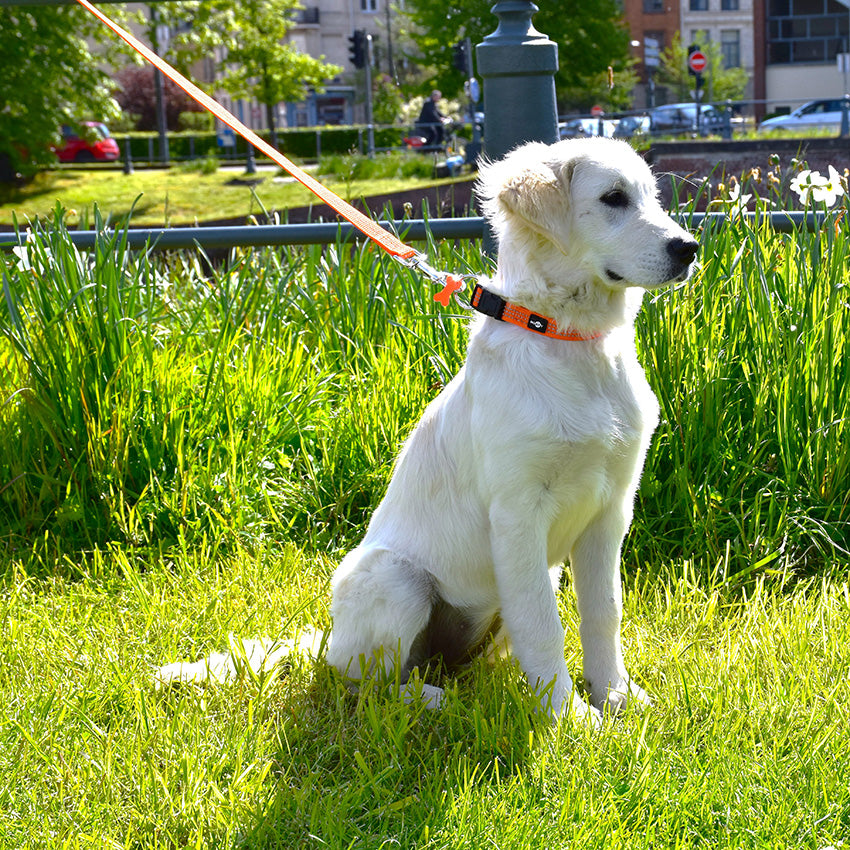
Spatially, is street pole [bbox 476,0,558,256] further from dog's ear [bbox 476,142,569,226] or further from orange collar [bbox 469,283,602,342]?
orange collar [bbox 469,283,602,342]

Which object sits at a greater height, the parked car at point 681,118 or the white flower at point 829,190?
the parked car at point 681,118

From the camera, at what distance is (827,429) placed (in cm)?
340

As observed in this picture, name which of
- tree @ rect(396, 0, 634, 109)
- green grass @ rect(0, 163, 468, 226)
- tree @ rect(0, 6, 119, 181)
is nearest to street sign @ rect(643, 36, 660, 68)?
tree @ rect(396, 0, 634, 109)

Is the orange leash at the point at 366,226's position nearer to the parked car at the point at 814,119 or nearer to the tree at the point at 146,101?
the parked car at the point at 814,119

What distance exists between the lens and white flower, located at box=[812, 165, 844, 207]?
390 centimetres

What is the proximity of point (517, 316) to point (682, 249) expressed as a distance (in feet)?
1.38

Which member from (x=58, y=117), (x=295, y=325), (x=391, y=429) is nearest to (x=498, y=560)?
(x=391, y=429)

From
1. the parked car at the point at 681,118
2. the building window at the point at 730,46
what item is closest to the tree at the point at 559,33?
the parked car at the point at 681,118

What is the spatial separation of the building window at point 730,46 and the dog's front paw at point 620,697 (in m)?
61.3

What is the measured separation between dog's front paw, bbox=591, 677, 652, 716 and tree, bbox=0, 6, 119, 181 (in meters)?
20.4

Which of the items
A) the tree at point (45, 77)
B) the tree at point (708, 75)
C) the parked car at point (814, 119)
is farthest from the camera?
the tree at point (708, 75)

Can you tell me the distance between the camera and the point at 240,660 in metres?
2.78

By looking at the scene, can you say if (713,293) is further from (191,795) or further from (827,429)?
(191,795)

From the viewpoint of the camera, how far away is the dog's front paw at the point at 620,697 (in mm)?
2566
